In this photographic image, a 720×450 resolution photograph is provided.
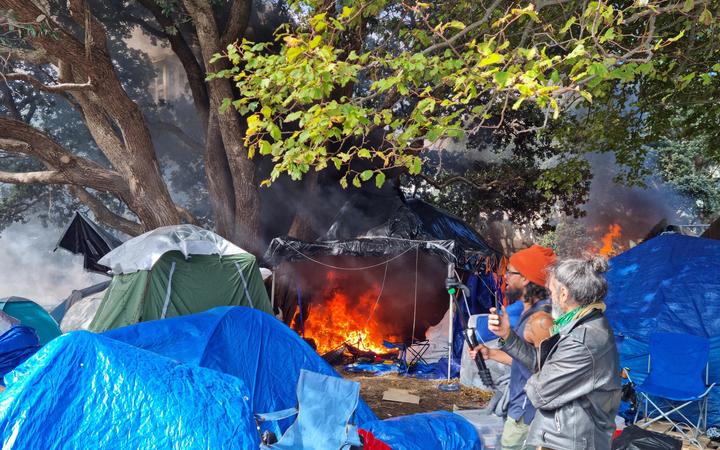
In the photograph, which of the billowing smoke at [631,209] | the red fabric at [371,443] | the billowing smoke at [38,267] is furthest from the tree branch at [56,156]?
the billowing smoke at [631,209]

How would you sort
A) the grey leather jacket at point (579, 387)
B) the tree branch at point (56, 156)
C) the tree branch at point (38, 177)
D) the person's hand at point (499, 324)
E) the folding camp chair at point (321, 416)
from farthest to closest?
the tree branch at point (38, 177) < the tree branch at point (56, 156) < the folding camp chair at point (321, 416) < the person's hand at point (499, 324) < the grey leather jacket at point (579, 387)

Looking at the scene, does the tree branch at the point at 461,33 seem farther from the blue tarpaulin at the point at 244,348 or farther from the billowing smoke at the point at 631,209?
the billowing smoke at the point at 631,209

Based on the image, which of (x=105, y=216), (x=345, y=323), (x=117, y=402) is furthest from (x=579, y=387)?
(x=345, y=323)

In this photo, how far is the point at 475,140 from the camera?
16.1 m

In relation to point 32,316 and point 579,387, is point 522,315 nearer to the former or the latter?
point 579,387

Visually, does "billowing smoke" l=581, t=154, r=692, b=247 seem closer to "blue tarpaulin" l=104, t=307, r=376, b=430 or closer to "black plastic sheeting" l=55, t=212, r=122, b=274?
"black plastic sheeting" l=55, t=212, r=122, b=274

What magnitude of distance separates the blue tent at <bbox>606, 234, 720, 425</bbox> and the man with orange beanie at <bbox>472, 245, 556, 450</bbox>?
5014 mm

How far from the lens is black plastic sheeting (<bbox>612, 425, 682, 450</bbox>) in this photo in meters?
3.92

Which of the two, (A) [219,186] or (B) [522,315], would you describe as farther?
(A) [219,186]

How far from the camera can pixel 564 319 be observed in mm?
2537

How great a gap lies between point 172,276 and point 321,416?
5001 millimetres

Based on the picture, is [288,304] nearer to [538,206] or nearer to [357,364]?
[357,364]

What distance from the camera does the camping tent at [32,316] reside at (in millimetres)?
8055

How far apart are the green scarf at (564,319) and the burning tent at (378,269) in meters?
6.50
